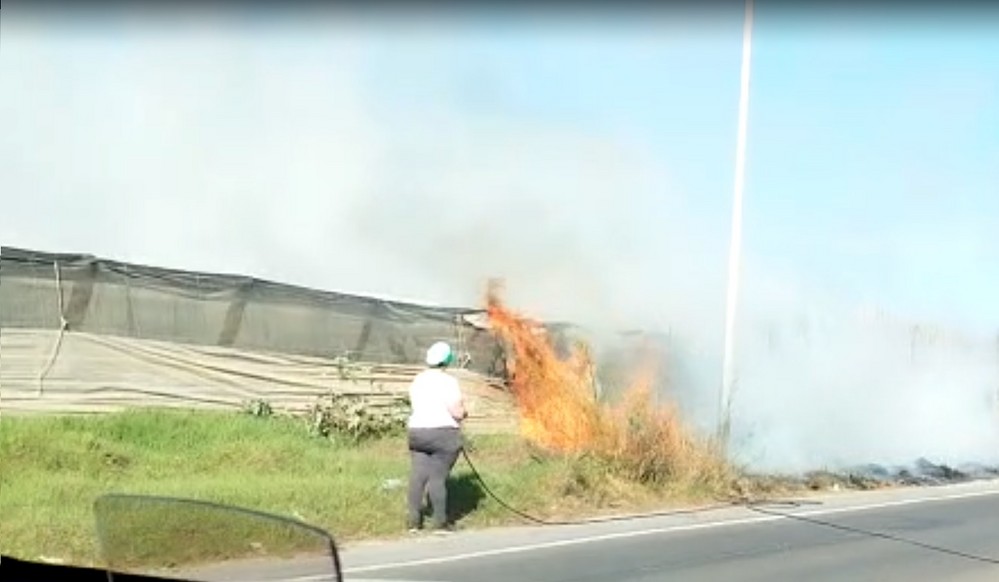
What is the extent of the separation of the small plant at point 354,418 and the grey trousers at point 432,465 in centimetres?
406

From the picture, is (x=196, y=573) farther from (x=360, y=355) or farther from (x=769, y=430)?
(x=769, y=430)

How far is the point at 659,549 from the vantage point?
10.9m

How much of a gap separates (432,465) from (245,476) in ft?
7.48

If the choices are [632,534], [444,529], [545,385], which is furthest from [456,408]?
[545,385]

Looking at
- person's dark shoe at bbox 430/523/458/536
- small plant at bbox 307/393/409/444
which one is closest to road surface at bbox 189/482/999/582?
person's dark shoe at bbox 430/523/458/536

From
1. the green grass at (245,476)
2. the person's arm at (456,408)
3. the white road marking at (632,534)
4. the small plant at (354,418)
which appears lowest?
the white road marking at (632,534)

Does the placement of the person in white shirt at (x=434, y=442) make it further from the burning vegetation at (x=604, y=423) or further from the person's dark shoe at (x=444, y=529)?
the burning vegetation at (x=604, y=423)

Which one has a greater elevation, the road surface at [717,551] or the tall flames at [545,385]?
the tall flames at [545,385]

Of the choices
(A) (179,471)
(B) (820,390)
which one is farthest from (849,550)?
(B) (820,390)

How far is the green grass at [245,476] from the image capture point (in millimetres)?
10617

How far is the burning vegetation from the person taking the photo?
49.9 feet

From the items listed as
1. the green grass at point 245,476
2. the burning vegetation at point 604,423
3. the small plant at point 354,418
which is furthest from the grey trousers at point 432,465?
the small plant at point 354,418

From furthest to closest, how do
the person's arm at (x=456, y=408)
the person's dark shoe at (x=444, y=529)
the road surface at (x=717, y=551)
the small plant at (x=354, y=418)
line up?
the small plant at (x=354, y=418) → the person's arm at (x=456, y=408) → the person's dark shoe at (x=444, y=529) → the road surface at (x=717, y=551)

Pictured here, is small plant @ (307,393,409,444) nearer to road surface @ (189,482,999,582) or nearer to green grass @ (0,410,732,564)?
green grass @ (0,410,732,564)
